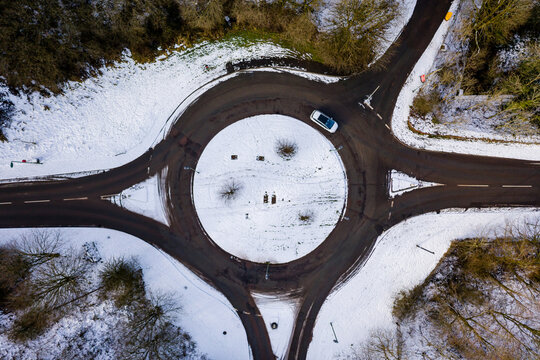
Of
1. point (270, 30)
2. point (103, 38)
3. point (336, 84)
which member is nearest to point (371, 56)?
point (336, 84)

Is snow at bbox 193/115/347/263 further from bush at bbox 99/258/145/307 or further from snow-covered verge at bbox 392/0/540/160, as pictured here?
bush at bbox 99/258/145/307

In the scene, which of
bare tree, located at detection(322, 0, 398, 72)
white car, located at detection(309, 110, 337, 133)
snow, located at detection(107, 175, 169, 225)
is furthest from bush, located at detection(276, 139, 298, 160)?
snow, located at detection(107, 175, 169, 225)

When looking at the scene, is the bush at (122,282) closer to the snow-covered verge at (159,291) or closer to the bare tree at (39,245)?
the snow-covered verge at (159,291)

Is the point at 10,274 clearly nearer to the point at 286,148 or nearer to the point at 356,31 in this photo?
the point at 286,148

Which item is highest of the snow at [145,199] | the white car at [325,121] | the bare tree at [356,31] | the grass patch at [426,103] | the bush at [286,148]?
the bare tree at [356,31]

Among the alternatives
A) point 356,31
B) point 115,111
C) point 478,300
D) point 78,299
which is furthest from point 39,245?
point 478,300

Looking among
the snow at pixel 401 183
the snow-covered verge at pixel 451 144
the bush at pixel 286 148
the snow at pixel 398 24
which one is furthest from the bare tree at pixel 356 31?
the snow at pixel 401 183
